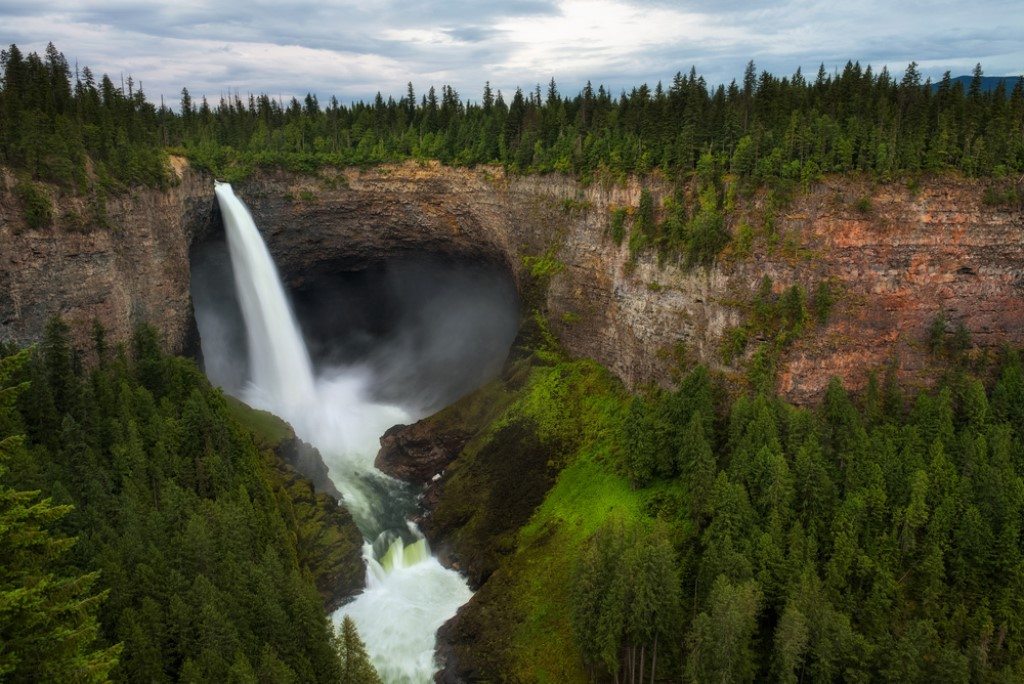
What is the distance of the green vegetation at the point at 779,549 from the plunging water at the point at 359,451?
3.62 m

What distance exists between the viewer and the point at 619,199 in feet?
178

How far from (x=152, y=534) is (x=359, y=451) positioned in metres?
29.9

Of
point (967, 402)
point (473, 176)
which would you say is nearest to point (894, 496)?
point (967, 402)

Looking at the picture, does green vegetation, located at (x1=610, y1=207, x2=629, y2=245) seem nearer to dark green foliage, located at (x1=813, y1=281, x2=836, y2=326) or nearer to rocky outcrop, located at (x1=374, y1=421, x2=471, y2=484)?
dark green foliage, located at (x1=813, y1=281, x2=836, y2=326)

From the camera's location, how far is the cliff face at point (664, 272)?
145 feet

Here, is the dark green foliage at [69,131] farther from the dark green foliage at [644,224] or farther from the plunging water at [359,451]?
the dark green foliage at [644,224]

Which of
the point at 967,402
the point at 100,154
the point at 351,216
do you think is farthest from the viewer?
the point at 351,216

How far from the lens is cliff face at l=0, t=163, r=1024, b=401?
44.1 meters

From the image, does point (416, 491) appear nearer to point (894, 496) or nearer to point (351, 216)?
point (351, 216)

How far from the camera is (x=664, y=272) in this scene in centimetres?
5078

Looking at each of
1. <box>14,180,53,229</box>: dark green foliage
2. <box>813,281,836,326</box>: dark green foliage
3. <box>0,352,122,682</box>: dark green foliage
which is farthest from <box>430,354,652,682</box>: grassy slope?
<box>14,180,53,229</box>: dark green foliage

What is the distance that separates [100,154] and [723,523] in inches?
1774

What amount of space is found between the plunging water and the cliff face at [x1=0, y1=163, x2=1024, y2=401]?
585 centimetres

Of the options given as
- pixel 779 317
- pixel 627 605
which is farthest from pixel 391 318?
pixel 627 605
